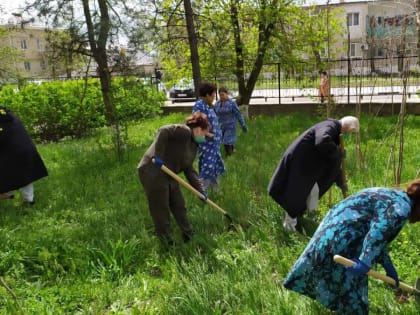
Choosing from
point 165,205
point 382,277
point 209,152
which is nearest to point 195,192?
point 165,205

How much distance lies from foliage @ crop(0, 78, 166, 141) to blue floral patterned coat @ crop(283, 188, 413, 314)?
802 cm

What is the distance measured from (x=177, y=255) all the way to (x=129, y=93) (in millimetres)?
5090

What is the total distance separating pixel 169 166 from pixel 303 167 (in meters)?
1.23

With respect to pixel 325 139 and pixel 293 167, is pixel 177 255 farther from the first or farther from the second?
pixel 325 139

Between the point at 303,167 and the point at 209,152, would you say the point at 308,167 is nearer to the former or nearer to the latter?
the point at 303,167

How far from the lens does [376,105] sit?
10.6m

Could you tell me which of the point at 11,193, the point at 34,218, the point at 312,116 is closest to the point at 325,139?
the point at 34,218

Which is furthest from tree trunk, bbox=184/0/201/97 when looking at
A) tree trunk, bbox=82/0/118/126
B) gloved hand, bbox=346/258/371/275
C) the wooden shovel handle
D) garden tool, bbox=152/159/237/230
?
gloved hand, bbox=346/258/371/275

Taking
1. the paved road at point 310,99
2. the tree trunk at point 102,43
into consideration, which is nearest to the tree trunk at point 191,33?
the tree trunk at point 102,43

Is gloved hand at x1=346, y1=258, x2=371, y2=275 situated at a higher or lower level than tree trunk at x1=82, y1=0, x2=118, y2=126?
lower

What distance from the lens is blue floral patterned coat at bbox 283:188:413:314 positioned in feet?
7.23

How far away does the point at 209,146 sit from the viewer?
564 cm

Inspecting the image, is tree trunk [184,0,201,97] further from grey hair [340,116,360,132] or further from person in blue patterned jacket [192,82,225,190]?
grey hair [340,116,360,132]

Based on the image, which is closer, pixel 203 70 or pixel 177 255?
pixel 177 255
